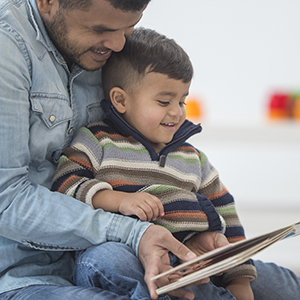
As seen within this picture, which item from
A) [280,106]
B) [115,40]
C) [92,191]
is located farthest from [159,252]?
[280,106]

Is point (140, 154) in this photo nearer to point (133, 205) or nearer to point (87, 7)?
point (133, 205)

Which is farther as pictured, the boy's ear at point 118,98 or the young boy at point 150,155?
the boy's ear at point 118,98

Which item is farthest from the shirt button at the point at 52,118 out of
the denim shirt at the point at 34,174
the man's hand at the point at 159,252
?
the man's hand at the point at 159,252

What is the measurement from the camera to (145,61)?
1215mm

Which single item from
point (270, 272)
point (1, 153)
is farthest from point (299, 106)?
point (1, 153)

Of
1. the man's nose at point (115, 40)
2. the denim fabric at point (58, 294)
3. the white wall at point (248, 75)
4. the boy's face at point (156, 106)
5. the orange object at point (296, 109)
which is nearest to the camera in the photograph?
the denim fabric at point (58, 294)

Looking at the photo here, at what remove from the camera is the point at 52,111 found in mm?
1062

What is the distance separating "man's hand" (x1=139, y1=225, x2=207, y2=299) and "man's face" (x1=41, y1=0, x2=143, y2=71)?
0.50 m

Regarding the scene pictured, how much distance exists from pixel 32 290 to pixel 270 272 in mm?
721

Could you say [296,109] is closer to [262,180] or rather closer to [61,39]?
[262,180]

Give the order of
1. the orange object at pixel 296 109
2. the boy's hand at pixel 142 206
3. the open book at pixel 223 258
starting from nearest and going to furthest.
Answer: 1. the open book at pixel 223 258
2. the boy's hand at pixel 142 206
3. the orange object at pixel 296 109

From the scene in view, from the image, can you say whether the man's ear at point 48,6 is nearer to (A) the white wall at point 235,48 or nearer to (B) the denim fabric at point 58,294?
(B) the denim fabric at point 58,294

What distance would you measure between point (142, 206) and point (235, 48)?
2.23 metres

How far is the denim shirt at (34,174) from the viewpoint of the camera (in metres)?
0.96
